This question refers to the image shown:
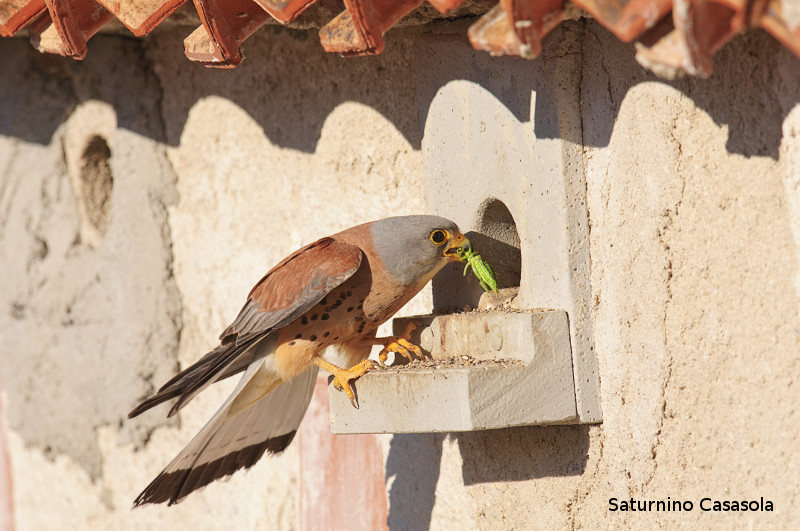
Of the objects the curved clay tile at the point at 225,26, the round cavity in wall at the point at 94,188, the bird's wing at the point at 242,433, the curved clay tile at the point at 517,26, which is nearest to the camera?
the curved clay tile at the point at 517,26

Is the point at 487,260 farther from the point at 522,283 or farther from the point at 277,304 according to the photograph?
the point at 277,304

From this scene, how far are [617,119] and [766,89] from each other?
1.55ft

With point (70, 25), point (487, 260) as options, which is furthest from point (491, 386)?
point (70, 25)

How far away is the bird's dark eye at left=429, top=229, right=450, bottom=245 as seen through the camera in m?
2.88

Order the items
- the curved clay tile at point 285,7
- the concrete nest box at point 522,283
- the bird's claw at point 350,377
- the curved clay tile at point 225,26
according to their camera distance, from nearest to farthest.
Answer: the curved clay tile at point 285,7, the curved clay tile at point 225,26, the concrete nest box at point 522,283, the bird's claw at point 350,377

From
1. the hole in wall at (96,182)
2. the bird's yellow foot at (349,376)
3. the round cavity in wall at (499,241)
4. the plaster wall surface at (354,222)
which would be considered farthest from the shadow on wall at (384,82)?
the bird's yellow foot at (349,376)

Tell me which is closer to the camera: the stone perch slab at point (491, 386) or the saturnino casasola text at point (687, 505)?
the saturnino casasola text at point (687, 505)

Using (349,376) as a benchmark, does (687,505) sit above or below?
below

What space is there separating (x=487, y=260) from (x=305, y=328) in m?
0.63

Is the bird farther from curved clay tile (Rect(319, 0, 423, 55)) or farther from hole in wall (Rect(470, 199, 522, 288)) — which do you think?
curved clay tile (Rect(319, 0, 423, 55))

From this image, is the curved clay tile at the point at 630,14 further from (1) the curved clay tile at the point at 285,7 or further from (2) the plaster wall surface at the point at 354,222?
(1) the curved clay tile at the point at 285,7

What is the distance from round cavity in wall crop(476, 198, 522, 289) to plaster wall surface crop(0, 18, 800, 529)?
1.06 feet

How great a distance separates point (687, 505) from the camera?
2357 millimetres

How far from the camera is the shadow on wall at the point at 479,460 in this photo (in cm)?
271
